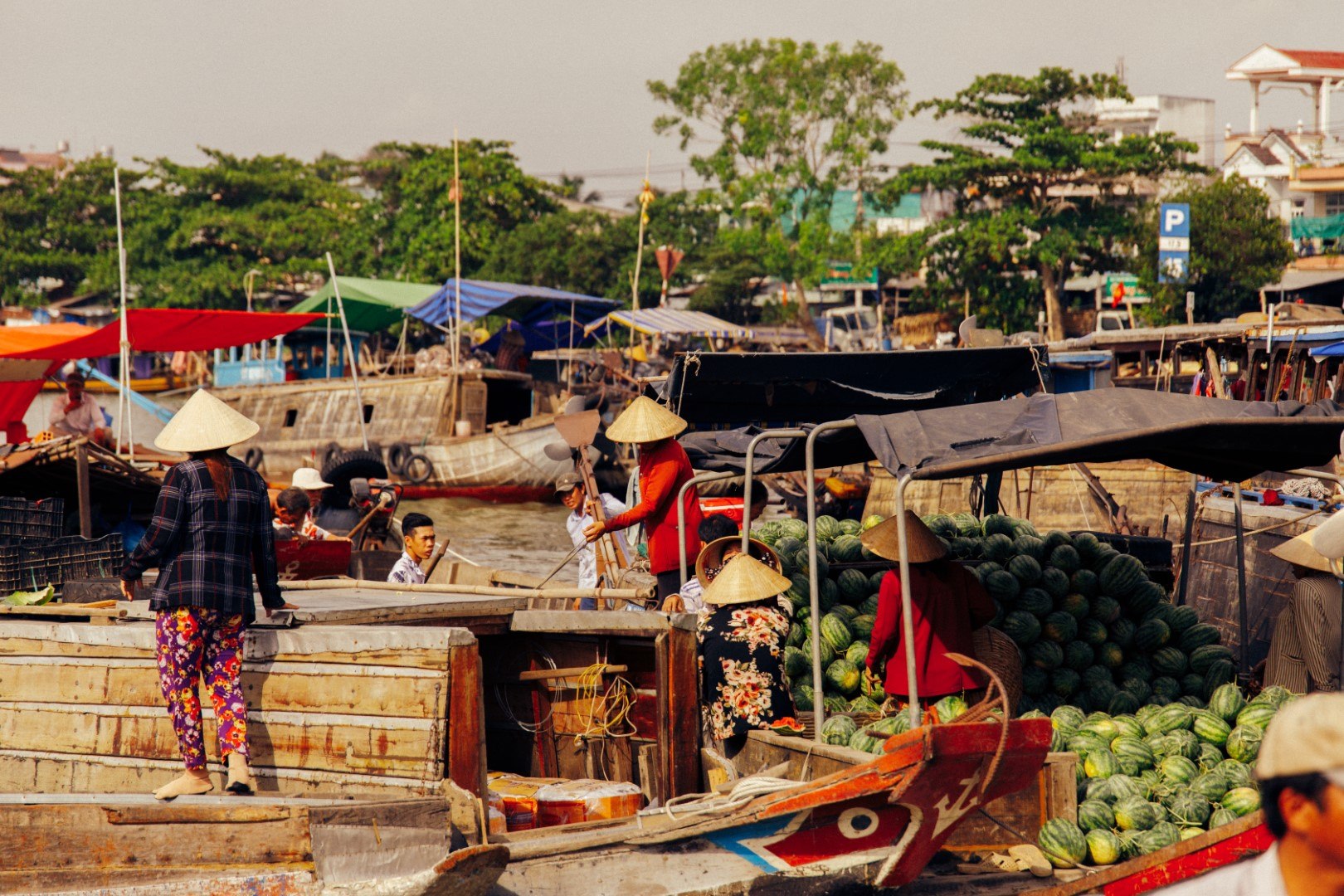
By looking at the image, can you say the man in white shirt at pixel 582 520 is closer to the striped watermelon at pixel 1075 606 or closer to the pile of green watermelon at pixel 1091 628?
the pile of green watermelon at pixel 1091 628

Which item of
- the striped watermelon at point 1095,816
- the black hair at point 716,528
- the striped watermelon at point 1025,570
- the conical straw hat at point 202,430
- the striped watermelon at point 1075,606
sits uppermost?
the conical straw hat at point 202,430

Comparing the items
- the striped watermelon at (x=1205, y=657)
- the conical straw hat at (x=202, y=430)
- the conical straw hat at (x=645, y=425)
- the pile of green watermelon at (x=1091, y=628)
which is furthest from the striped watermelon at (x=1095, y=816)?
the conical straw hat at (x=202, y=430)

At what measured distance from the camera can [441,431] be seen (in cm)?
2606

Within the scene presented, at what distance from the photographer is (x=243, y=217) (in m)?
42.9

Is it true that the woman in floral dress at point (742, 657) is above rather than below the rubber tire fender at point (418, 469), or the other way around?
above

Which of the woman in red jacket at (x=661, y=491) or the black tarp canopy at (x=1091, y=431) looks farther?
the woman in red jacket at (x=661, y=491)

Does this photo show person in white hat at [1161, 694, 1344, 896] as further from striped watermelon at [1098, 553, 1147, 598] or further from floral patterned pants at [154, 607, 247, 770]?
striped watermelon at [1098, 553, 1147, 598]

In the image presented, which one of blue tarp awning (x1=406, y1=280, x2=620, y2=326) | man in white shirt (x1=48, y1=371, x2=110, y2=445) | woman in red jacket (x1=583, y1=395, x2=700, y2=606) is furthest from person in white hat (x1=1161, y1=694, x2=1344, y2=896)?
blue tarp awning (x1=406, y1=280, x2=620, y2=326)

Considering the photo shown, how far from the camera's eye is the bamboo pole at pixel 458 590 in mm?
6191

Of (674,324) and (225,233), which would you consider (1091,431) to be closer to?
(674,324)

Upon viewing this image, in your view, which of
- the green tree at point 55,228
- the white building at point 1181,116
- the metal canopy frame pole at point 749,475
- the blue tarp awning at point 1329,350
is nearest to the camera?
the metal canopy frame pole at point 749,475

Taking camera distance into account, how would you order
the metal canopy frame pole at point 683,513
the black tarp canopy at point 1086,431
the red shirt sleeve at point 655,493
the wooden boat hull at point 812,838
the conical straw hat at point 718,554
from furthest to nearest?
1. the red shirt sleeve at point 655,493
2. the metal canopy frame pole at point 683,513
3. the conical straw hat at point 718,554
4. the black tarp canopy at point 1086,431
5. the wooden boat hull at point 812,838

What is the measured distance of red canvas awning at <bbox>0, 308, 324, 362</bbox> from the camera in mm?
12273

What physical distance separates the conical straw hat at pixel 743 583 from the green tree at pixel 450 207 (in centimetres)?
3612
